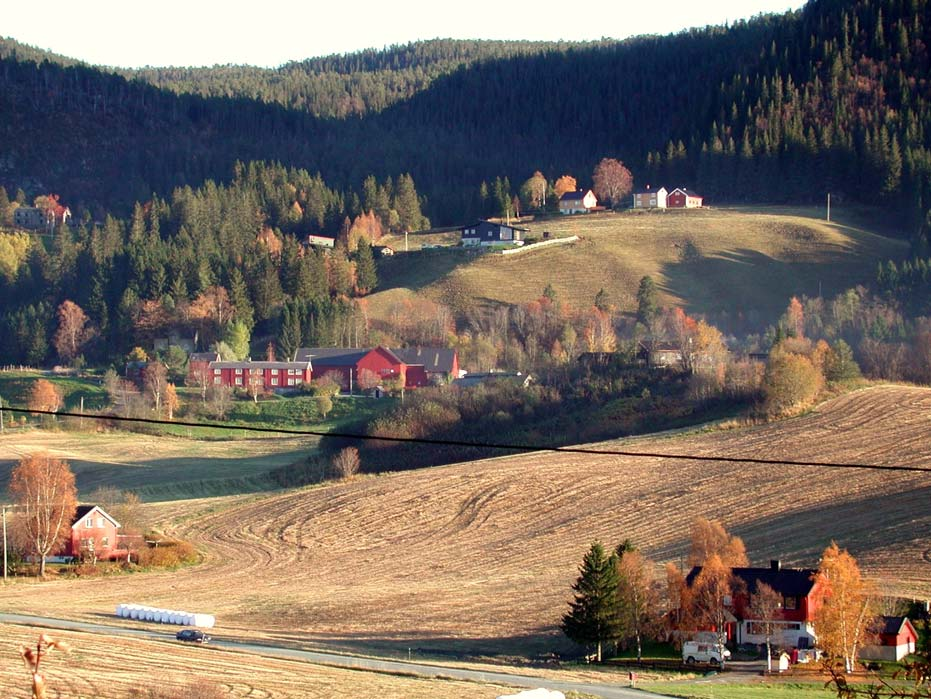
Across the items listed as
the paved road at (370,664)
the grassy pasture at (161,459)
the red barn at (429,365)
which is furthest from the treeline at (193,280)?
the paved road at (370,664)

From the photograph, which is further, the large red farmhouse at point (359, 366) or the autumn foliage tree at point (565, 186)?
the autumn foliage tree at point (565, 186)

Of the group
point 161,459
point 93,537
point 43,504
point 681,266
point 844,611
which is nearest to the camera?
point 844,611

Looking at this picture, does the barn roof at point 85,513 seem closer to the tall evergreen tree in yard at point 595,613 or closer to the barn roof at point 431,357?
the tall evergreen tree in yard at point 595,613

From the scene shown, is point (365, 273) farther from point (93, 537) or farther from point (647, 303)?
point (93, 537)

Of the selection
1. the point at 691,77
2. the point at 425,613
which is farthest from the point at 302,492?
the point at 691,77

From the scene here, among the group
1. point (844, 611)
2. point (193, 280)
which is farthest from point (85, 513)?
point (193, 280)

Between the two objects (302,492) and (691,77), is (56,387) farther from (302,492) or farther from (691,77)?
(691,77)

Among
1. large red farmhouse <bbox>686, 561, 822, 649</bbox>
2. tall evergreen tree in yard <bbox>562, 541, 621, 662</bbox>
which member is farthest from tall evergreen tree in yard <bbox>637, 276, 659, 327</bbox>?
tall evergreen tree in yard <bbox>562, 541, 621, 662</bbox>
